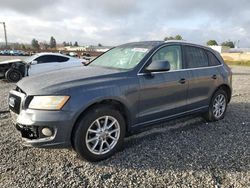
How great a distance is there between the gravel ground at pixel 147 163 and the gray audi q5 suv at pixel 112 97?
31 cm

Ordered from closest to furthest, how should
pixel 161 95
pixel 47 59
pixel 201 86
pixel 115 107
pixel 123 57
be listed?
pixel 115 107 < pixel 161 95 < pixel 123 57 < pixel 201 86 < pixel 47 59

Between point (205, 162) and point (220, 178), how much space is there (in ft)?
1.29

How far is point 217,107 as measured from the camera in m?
5.32

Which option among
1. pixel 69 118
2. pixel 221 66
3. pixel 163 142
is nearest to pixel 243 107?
pixel 221 66

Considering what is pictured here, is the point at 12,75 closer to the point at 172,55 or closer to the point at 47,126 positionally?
the point at 172,55

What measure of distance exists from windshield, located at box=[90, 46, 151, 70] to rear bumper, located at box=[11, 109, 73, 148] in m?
1.35

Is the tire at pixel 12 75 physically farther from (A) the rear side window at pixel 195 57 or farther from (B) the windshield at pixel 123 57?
(A) the rear side window at pixel 195 57

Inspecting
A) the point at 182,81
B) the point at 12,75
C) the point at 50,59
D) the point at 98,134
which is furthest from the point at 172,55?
the point at 12,75

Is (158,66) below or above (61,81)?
above

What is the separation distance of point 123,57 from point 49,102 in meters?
1.67

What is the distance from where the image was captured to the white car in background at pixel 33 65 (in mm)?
10898

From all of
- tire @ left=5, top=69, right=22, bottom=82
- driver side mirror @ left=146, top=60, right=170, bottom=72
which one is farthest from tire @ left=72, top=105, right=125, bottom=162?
tire @ left=5, top=69, right=22, bottom=82

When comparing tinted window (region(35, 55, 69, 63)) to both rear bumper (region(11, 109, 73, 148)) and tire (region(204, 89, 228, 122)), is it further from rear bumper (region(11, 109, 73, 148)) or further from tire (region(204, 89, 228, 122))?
rear bumper (region(11, 109, 73, 148))

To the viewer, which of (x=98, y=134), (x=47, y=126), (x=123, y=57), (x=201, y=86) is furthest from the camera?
(x=201, y=86)
